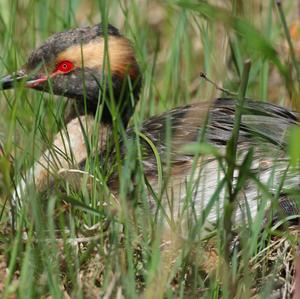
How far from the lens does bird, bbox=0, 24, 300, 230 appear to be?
3.94 metres

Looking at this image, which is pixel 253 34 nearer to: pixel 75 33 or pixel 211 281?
pixel 211 281

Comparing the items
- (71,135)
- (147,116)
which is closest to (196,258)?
(71,135)

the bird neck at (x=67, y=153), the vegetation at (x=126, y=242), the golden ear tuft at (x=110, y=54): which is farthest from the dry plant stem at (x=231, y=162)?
the golden ear tuft at (x=110, y=54)

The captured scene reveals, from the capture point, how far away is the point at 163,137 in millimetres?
4816

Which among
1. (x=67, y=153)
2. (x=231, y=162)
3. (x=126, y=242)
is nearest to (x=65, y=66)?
(x=67, y=153)

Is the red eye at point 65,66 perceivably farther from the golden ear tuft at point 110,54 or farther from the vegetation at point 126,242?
the vegetation at point 126,242

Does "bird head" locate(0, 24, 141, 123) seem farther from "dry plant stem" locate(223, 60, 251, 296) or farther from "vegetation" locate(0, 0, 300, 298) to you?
"dry plant stem" locate(223, 60, 251, 296)

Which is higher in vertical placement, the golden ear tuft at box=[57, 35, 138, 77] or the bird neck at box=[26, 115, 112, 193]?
the golden ear tuft at box=[57, 35, 138, 77]

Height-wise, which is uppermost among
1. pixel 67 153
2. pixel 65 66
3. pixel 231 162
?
pixel 231 162

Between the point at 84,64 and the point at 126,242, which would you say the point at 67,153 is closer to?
the point at 84,64

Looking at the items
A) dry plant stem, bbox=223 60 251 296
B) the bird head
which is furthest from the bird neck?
dry plant stem, bbox=223 60 251 296

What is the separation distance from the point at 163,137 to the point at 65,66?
791mm

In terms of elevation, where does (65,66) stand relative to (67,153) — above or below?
above

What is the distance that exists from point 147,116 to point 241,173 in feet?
8.32
